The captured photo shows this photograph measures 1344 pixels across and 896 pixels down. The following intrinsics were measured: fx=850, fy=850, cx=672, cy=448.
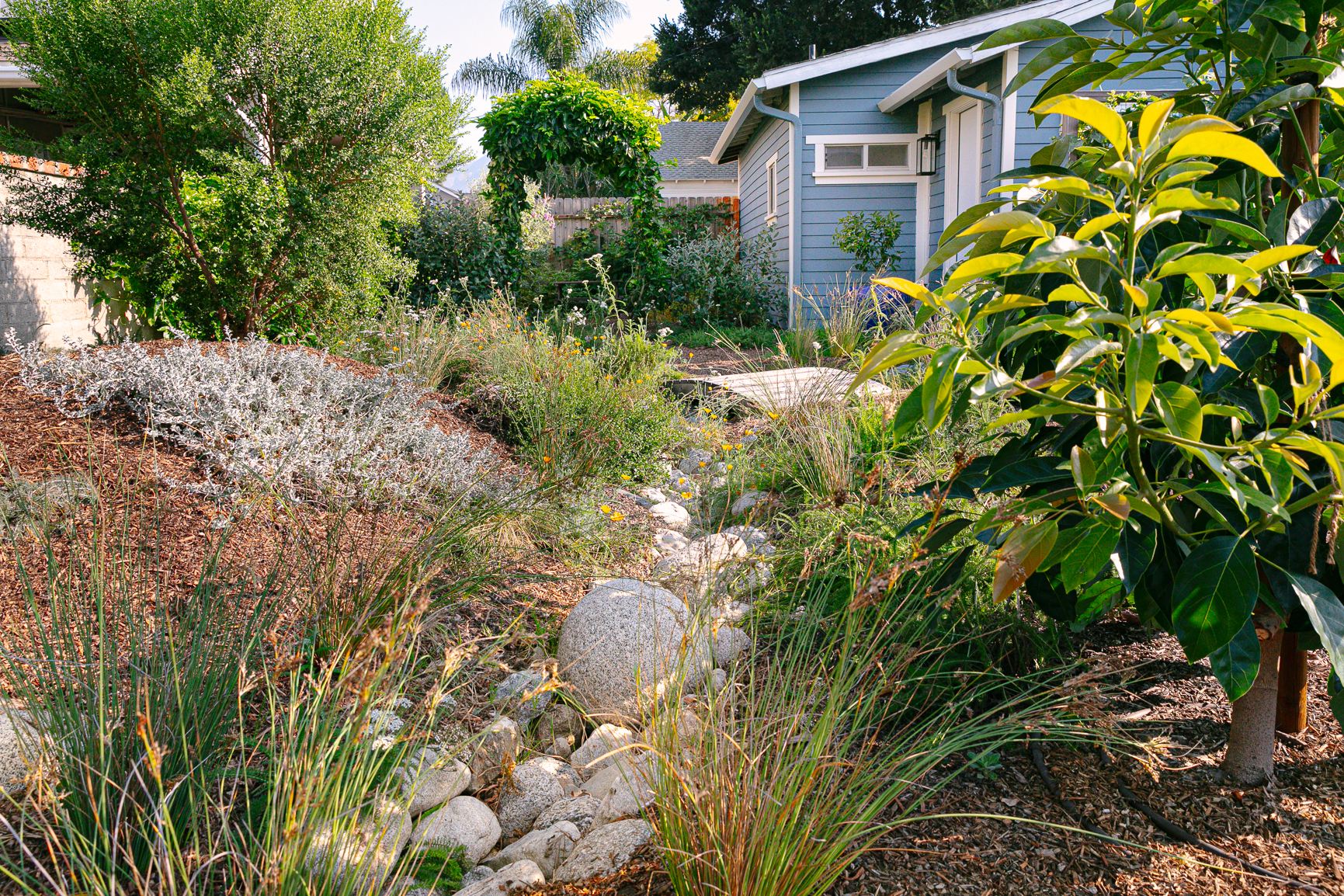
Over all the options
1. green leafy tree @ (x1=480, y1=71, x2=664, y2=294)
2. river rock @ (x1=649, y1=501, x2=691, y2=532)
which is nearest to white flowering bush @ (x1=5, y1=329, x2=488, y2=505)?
river rock @ (x1=649, y1=501, x2=691, y2=532)

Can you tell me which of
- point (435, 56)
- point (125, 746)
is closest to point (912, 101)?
point (435, 56)

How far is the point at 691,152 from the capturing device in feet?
67.9

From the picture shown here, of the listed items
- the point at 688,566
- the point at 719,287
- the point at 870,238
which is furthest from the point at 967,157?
the point at 688,566

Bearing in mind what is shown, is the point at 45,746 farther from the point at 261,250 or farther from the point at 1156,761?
the point at 261,250

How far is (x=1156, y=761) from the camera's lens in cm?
164

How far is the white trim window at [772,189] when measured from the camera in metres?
11.8

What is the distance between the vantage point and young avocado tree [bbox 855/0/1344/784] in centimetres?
111

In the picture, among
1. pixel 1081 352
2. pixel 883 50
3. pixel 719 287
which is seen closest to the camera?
pixel 1081 352

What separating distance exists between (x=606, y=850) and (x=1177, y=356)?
4.38 feet

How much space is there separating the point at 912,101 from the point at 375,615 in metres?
10.3

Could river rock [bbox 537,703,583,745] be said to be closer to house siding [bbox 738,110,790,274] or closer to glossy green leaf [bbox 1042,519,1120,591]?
glossy green leaf [bbox 1042,519,1120,591]

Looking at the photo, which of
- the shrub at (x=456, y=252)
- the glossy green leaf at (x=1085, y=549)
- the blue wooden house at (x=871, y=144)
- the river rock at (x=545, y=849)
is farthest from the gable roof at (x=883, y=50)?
the river rock at (x=545, y=849)

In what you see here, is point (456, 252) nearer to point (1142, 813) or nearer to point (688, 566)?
point (688, 566)

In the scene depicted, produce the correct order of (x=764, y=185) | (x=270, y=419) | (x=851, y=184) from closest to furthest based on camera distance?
1. (x=270, y=419)
2. (x=851, y=184)
3. (x=764, y=185)
